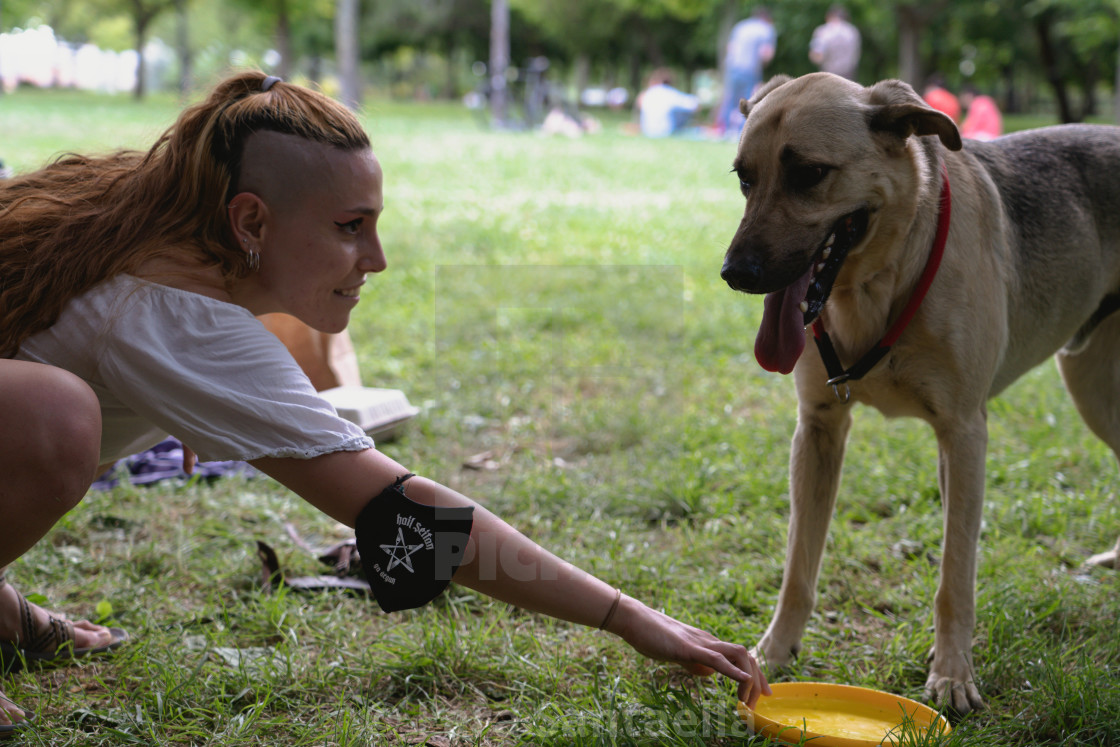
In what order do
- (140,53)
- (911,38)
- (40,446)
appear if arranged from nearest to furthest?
1. (40,446)
2. (911,38)
3. (140,53)

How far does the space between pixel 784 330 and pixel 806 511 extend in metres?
0.74

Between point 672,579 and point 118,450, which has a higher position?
point 118,450

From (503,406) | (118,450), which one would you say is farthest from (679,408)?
(118,450)

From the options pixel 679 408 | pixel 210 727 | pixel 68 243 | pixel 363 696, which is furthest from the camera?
pixel 679 408

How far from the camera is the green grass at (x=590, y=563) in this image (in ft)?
8.18

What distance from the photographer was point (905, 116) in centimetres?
246

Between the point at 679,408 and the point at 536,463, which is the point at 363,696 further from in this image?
the point at 679,408

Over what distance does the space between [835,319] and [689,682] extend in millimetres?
1134

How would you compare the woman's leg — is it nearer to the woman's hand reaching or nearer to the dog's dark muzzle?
the woman's hand reaching

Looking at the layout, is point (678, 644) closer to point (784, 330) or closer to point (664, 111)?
point (784, 330)

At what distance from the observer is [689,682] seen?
2.64 meters

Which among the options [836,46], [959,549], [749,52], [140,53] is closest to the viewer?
[959,549]

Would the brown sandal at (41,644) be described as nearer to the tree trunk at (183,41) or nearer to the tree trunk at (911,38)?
the tree trunk at (911,38)

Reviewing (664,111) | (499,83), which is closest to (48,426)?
(499,83)
